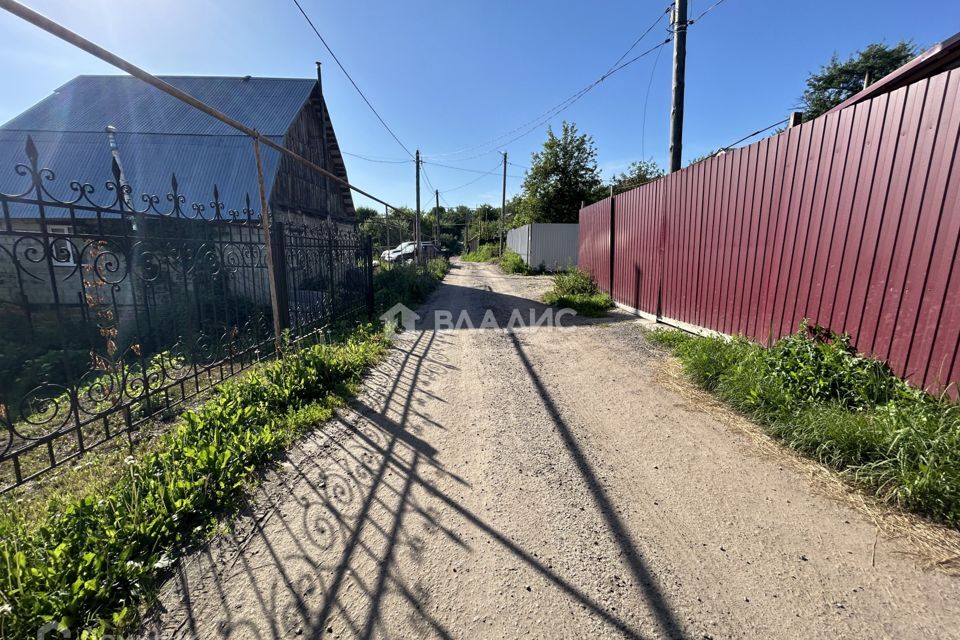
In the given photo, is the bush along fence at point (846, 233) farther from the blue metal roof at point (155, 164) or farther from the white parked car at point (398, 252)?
the white parked car at point (398, 252)

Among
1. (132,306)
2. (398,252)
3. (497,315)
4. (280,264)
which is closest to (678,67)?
(497,315)

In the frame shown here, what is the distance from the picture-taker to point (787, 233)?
4137mm

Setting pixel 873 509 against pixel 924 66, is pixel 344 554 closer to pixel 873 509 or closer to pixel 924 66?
pixel 873 509

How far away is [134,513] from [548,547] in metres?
2.01

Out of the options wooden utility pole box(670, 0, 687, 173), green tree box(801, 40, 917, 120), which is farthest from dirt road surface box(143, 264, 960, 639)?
green tree box(801, 40, 917, 120)

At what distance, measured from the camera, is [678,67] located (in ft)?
23.2

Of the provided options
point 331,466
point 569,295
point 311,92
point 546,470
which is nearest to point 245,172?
point 311,92

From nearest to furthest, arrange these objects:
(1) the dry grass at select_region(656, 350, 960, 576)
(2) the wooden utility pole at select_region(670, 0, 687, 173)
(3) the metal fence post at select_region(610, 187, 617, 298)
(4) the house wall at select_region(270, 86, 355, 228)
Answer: (1) the dry grass at select_region(656, 350, 960, 576), (2) the wooden utility pole at select_region(670, 0, 687, 173), (3) the metal fence post at select_region(610, 187, 617, 298), (4) the house wall at select_region(270, 86, 355, 228)

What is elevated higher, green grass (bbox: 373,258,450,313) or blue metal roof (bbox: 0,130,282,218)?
blue metal roof (bbox: 0,130,282,218)

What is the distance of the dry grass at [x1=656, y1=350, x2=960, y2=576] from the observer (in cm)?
181

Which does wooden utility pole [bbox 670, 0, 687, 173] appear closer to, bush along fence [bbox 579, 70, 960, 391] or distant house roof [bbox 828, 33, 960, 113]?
bush along fence [bbox 579, 70, 960, 391]

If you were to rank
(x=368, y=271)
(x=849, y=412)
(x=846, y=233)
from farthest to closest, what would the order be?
(x=368, y=271) → (x=846, y=233) → (x=849, y=412)

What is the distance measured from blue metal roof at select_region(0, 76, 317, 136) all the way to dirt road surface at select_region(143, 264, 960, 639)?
14090 mm

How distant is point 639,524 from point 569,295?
761 centimetres
